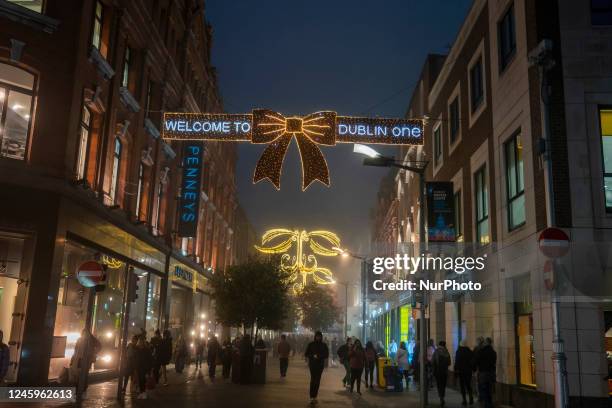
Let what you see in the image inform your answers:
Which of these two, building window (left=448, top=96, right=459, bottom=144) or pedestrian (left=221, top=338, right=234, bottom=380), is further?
pedestrian (left=221, top=338, right=234, bottom=380)

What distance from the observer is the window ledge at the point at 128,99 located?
2183cm

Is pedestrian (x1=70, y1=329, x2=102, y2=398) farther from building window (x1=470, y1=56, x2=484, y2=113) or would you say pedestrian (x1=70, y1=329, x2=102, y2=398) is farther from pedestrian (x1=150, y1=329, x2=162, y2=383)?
building window (x1=470, y1=56, x2=484, y2=113)

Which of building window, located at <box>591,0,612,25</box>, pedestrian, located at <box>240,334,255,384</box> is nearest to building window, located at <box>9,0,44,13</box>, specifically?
pedestrian, located at <box>240,334,255,384</box>

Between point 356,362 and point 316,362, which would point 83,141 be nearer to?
point 316,362

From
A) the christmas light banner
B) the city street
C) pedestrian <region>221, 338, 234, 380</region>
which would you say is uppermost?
the christmas light banner

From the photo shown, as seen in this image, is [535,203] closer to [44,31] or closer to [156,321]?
[44,31]

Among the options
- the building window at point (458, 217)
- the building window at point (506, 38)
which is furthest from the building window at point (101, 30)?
the building window at point (458, 217)

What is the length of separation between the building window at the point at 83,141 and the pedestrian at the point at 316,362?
331 inches

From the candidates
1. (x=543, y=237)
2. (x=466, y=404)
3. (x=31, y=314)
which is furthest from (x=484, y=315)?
(x=31, y=314)

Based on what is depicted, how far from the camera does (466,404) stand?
16.9 m

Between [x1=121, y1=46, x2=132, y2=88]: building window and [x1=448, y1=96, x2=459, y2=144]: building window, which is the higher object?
[x1=121, y1=46, x2=132, y2=88]: building window

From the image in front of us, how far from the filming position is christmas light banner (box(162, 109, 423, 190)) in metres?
17.0

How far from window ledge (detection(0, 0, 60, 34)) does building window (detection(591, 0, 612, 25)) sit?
45.0 ft

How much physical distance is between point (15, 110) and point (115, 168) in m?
5.87
